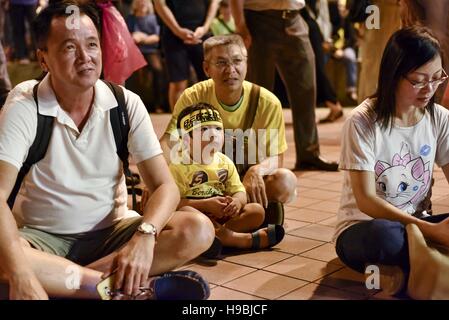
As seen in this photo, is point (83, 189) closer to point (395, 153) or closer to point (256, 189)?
point (256, 189)

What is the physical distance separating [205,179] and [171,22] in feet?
6.76

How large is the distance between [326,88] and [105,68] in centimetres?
347

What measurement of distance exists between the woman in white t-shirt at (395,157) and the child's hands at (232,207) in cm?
51

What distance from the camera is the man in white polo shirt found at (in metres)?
2.07

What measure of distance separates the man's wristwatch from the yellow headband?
2.76 feet

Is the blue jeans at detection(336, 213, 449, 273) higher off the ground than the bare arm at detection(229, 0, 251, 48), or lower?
lower

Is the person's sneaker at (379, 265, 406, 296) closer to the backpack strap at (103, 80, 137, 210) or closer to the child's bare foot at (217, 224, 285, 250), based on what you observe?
the child's bare foot at (217, 224, 285, 250)

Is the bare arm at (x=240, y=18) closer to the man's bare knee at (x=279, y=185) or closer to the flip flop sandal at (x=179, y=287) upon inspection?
the man's bare knee at (x=279, y=185)

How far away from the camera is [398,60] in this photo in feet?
7.61

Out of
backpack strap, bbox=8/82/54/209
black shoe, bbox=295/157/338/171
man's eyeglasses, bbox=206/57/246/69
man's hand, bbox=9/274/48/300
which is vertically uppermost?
man's eyeglasses, bbox=206/57/246/69

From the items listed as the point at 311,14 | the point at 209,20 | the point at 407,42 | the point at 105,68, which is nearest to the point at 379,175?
the point at 407,42

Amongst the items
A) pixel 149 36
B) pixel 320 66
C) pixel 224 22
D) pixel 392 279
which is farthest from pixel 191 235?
pixel 149 36

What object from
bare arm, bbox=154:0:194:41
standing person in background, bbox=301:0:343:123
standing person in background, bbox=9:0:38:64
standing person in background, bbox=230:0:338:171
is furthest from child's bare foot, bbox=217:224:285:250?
standing person in background, bbox=9:0:38:64
